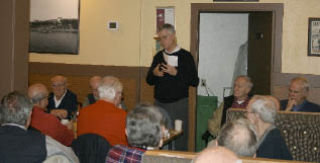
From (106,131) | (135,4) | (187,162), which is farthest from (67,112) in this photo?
(187,162)

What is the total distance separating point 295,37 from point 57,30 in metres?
3.52

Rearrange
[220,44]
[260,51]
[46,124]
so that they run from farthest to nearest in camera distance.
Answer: [220,44] < [260,51] < [46,124]

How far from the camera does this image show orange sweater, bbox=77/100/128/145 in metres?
3.50

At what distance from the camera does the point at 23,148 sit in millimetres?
2600

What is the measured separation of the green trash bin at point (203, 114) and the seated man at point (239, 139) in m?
4.89

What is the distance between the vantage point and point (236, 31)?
26.8ft

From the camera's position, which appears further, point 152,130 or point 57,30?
point 57,30

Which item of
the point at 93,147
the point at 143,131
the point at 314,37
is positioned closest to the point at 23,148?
the point at 93,147

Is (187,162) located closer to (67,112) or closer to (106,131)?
(106,131)

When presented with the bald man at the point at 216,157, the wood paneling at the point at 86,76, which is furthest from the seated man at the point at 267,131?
the wood paneling at the point at 86,76

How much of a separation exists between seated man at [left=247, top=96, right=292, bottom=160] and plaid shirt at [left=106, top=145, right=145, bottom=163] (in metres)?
1.08

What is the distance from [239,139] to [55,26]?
5.29 meters

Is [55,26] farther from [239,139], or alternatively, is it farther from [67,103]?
[239,139]

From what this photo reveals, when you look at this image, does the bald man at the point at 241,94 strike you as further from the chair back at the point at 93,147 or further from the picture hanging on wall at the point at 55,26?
the picture hanging on wall at the point at 55,26
